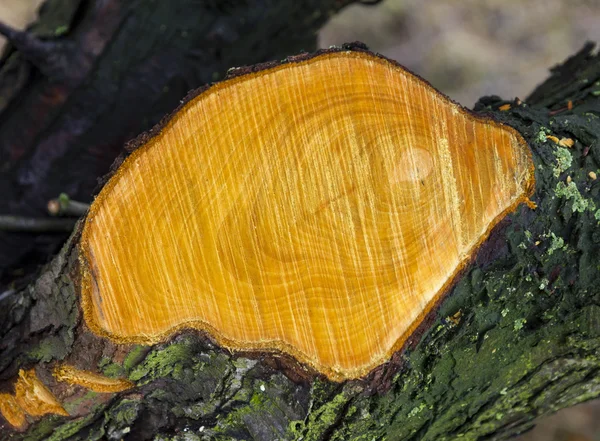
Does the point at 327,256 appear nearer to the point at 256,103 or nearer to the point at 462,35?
the point at 256,103

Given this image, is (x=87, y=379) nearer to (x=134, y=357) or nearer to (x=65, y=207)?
(x=134, y=357)

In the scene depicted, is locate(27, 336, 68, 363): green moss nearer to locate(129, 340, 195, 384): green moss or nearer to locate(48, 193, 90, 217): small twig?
locate(129, 340, 195, 384): green moss

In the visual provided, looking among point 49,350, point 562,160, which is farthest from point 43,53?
point 562,160

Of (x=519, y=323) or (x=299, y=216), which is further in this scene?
(x=519, y=323)

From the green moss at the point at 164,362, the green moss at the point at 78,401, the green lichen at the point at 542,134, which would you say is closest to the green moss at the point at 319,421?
the green moss at the point at 164,362

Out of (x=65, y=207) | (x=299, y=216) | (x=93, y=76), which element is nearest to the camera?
(x=299, y=216)

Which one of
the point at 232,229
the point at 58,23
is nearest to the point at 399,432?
the point at 232,229

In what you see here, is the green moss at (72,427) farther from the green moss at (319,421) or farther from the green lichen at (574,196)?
the green lichen at (574,196)
